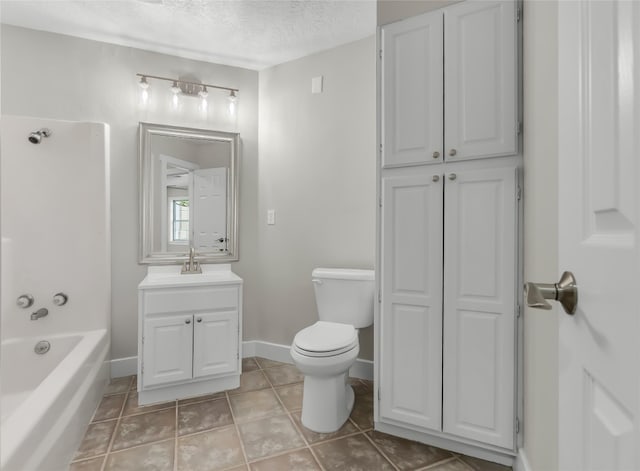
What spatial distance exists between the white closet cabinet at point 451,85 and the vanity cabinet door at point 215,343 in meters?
1.42

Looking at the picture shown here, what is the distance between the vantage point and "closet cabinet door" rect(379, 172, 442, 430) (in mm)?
1619

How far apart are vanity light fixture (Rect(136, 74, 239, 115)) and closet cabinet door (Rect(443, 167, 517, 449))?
6.17 feet

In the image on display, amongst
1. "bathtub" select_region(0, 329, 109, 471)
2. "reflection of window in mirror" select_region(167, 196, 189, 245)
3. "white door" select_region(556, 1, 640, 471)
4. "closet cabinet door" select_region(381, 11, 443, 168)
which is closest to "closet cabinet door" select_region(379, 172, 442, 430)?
"closet cabinet door" select_region(381, 11, 443, 168)

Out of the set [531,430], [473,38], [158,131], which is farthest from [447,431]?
[158,131]

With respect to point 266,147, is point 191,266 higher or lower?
lower

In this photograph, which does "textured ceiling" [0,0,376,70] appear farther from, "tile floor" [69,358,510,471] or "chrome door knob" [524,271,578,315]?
"tile floor" [69,358,510,471]

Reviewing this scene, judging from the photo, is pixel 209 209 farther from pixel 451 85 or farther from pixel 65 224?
pixel 451 85

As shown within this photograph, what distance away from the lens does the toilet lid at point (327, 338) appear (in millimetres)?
1783

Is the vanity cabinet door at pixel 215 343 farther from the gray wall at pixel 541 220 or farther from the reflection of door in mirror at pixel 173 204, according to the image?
the gray wall at pixel 541 220

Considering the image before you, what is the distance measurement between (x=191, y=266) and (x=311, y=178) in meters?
1.10

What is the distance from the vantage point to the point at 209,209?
106 inches

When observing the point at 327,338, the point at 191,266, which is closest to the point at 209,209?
the point at 191,266

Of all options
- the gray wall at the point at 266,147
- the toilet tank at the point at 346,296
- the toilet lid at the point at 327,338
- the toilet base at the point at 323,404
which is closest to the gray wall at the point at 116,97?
the gray wall at the point at 266,147

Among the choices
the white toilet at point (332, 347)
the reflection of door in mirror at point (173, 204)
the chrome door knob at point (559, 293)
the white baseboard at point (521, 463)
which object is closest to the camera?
the chrome door knob at point (559, 293)
